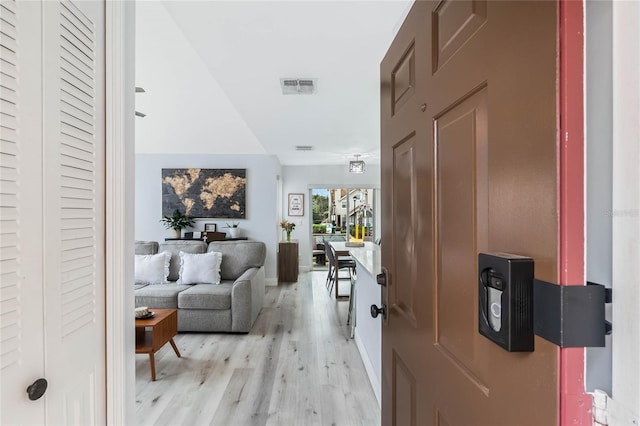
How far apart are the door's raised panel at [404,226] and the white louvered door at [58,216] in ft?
3.31

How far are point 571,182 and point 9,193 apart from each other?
1091 millimetres

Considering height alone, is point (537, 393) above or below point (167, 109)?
below

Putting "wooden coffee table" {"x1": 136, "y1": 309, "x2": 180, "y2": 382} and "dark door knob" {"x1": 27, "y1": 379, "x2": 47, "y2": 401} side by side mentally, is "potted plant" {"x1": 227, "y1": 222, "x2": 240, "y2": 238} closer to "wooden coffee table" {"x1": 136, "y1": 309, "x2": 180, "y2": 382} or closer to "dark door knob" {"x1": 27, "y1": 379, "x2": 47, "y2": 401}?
"wooden coffee table" {"x1": 136, "y1": 309, "x2": 180, "y2": 382}

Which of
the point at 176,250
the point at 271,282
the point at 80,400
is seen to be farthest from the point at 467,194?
the point at 271,282

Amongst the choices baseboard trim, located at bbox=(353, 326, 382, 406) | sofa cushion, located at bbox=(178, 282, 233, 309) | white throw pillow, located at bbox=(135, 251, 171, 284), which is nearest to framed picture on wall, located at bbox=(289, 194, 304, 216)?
white throw pillow, located at bbox=(135, 251, 171, 284)

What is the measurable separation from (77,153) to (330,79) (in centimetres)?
197

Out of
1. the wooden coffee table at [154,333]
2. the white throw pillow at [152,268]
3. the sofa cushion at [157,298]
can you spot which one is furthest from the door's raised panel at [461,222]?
the white throw pillow at [152,268]

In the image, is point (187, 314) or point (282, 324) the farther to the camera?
point (282, 324)

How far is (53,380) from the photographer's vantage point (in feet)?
2.62

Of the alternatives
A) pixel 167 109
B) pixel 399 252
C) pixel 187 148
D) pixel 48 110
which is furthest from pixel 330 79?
pixel 187 148

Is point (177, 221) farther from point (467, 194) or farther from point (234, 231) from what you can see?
point (467, 194)

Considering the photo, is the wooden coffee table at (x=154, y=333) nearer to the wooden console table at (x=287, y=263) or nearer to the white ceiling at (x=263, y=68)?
the white ceiling at (x=263, y=68)

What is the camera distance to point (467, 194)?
26.3 inches

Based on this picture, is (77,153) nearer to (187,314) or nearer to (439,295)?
(439,295)
